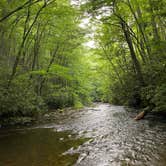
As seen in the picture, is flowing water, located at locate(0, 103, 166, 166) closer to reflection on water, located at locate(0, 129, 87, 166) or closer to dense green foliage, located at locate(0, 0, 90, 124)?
reflection on water, located at locate(0, 129, 87, 166)

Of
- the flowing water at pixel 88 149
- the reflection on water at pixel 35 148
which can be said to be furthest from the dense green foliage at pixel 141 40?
the reflection on water at pixel 35 148

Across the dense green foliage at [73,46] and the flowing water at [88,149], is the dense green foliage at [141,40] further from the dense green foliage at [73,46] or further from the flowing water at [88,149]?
the flowing water at [88,149]

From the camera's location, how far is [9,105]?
7.84 m

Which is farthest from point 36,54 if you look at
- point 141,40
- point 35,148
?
point 35,148

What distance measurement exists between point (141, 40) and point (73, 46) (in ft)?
23.2

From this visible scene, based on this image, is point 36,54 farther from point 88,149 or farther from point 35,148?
point 88,149

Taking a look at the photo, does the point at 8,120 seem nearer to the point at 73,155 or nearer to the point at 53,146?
the point at 53,146

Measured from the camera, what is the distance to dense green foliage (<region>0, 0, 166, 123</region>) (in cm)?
848

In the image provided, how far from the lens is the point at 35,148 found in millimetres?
5156

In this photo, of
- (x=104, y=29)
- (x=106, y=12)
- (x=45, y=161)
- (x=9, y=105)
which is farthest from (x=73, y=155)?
(x=104, y=29)

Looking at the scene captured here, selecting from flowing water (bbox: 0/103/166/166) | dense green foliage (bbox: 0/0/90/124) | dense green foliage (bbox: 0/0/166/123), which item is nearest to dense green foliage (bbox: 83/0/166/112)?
dense green foliage (bbox: 0/0/166/123)

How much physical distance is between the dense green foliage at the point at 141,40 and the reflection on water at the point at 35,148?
441cm

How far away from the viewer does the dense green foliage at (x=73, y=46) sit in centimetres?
848

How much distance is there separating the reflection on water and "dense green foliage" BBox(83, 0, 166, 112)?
441 cm
